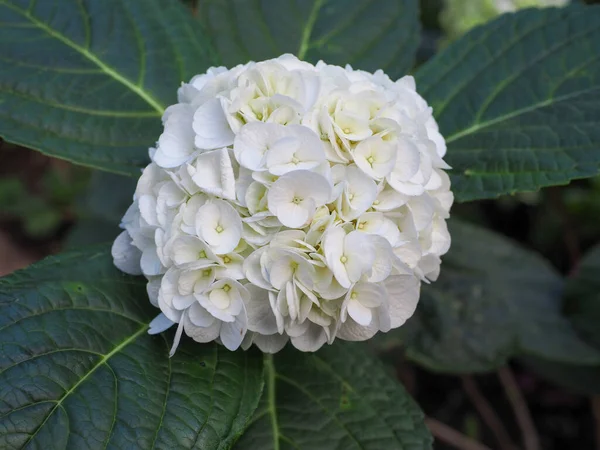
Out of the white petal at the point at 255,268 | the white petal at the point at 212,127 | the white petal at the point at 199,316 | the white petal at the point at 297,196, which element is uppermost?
the white petal at the point at 212,127

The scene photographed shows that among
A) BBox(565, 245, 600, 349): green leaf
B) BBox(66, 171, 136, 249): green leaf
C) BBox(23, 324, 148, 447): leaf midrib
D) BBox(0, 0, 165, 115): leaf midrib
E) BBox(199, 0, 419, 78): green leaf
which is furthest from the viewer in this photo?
BBox(66, 171, 136, 249): green leaf

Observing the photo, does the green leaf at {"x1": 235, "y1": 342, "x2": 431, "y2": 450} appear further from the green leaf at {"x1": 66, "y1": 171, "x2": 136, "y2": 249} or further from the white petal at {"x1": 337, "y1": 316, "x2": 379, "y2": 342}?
the green leaf at {"x1": 66, "y1": 171, "x2": 136, "y2": 249}

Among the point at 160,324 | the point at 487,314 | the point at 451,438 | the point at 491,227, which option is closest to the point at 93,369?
the point at 160,324

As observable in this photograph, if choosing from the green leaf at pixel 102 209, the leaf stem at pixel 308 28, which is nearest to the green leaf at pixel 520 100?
the leaf stem at pixel 308 28

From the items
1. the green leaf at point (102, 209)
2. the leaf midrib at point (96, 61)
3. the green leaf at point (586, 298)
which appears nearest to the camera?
the leaf midrib at point (96, 61)

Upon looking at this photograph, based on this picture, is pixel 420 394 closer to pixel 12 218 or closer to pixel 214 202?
pixel 214 202

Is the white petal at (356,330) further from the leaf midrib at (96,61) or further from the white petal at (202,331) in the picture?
the leaf midrib at (96,61)

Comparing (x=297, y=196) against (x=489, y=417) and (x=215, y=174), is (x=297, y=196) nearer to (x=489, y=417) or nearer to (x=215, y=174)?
(x=215, y=174)

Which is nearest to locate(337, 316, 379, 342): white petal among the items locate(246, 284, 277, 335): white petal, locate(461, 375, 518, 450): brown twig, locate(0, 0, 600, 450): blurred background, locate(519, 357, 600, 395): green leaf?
locate(246, 284, 277, 335): white petal
